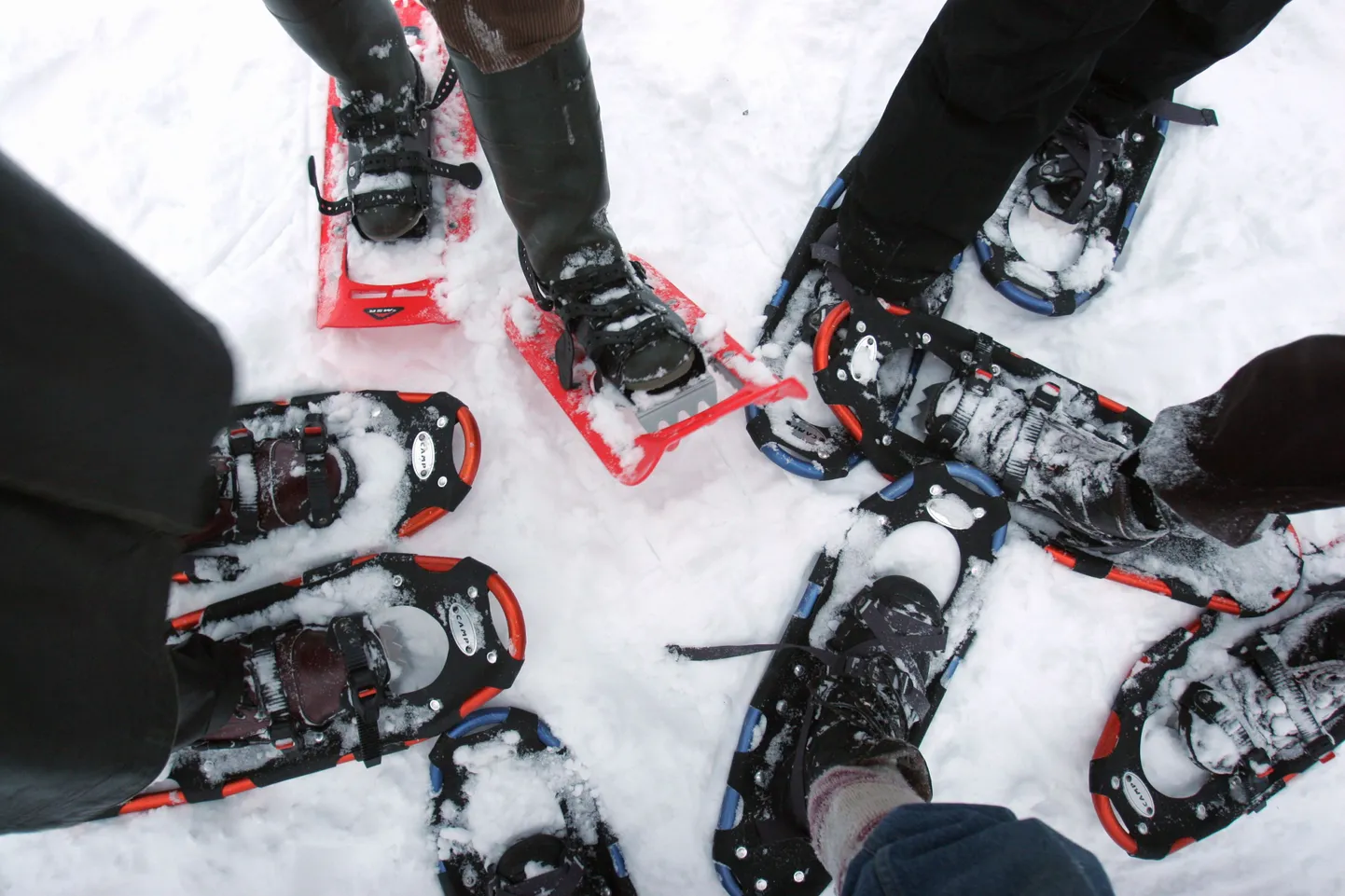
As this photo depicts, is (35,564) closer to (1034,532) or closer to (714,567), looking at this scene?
(714,567)

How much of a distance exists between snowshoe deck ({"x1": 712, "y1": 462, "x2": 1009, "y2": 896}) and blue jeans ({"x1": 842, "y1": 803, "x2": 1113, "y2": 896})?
683 millimetres

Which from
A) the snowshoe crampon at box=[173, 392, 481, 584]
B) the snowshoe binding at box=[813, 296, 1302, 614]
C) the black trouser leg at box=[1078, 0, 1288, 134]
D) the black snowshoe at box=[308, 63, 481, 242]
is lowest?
the snowshoe crampon at box=[173, 392, 481, 584]

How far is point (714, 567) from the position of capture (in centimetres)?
175

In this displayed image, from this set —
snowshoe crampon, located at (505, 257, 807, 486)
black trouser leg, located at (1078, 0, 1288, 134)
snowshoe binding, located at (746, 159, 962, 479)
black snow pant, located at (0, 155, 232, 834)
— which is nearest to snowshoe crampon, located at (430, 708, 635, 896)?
snowshoe crampon, located at (505, 257, 807, 486)

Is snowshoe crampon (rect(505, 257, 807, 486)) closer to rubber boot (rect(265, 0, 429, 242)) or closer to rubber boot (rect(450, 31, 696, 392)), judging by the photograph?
rubber boot (rect(450, 31, 696, 392))

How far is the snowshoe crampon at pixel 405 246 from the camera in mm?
1779

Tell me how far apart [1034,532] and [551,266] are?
50.2 inches

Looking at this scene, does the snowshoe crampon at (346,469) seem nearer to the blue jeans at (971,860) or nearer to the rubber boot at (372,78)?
the rubber boot at (372,78)

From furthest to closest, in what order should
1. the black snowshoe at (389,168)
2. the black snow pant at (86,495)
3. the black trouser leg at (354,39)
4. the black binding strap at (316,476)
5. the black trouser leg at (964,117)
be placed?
the black snowshoe at (389,168)
the black binding strap at (316,476)
the black trouser leg at (354,39)
the black trouser leg at (964,117)
the black snow pant at (86,495)

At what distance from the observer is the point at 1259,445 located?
1.12m

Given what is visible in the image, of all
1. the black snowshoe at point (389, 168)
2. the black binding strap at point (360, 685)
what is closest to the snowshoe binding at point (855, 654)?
the black binding strap at point (360, 685)

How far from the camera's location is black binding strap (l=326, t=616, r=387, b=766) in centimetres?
155

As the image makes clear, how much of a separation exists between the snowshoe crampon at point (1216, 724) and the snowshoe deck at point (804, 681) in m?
0.44

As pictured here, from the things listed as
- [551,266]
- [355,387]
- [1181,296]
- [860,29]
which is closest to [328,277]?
[355,387]
